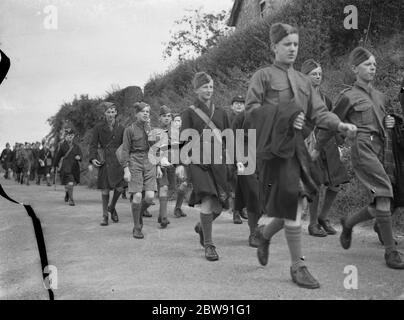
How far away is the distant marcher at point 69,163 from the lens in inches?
459

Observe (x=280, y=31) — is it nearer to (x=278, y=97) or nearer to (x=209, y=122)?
(x=278, y=97)

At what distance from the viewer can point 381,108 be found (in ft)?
16.3

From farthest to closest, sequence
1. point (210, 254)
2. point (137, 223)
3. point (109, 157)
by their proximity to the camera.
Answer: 1. point (109, 157)
2. point (137, 223)
3. point (210, 254)

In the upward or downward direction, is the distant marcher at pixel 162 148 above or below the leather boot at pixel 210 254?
above

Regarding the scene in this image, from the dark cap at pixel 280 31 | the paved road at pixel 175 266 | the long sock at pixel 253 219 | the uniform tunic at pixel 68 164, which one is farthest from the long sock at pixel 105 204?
the dark cap at pixel 280 31

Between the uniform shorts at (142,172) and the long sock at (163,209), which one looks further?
the long sock at (163,209)

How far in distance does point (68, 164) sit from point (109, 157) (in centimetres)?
340

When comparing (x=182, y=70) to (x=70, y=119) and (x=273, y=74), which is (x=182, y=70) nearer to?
(x=70, y=119)

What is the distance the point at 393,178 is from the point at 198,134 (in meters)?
1.99

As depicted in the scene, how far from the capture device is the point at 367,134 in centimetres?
485

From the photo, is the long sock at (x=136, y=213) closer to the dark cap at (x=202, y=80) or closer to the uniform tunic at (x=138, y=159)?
the uniform tunic at (x=138, y=159)

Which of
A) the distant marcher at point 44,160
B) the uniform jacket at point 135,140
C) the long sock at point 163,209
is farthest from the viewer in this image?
the distant marcher at point 44,160

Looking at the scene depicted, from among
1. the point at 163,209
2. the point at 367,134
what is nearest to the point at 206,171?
the point at 367,134

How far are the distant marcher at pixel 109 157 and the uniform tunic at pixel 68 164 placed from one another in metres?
2.97
